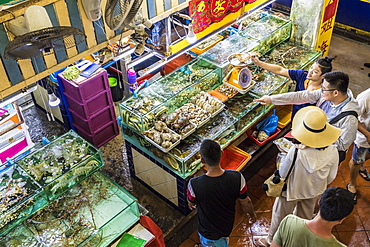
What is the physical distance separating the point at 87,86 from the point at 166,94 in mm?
1595

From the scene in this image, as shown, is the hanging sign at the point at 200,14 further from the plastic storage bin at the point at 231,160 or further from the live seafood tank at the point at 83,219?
the live seafood tank at the point at 83,219

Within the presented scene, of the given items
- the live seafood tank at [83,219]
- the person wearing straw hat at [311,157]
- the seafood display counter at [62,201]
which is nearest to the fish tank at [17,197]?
the seafood display counter at [62,201]

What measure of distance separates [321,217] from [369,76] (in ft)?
21.7

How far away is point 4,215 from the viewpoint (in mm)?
4082

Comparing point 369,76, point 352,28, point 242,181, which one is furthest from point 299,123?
point 352,28

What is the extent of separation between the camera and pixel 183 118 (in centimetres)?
521

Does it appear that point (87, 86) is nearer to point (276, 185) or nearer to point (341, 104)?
point (276, 185)

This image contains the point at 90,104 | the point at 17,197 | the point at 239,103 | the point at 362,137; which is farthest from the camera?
the point at 90,104

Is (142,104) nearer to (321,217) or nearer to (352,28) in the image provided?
(321,217)

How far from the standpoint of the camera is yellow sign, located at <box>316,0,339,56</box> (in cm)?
691

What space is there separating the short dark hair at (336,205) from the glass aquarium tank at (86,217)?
87.3 inches

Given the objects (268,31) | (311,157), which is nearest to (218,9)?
(268,31)

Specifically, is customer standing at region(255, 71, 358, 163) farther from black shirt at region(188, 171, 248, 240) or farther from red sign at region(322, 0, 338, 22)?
red sign at region(322, 0, 338, 22)

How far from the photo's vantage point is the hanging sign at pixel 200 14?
5444 mm
